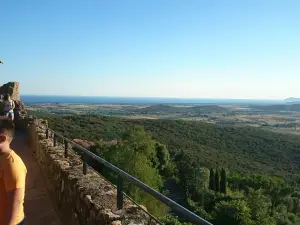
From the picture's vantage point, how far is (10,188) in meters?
2.96

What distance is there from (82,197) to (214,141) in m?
86.0

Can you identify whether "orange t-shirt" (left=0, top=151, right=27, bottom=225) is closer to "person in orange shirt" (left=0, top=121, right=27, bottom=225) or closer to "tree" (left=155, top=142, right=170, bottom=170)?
"person in orange shirt" (left=0, top=121, right=27, bottom=225)

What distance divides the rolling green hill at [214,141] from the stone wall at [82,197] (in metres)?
46.5

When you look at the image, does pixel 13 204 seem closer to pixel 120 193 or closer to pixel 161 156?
pixel 120 193

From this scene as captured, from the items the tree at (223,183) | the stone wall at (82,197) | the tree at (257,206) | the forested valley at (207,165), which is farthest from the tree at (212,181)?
the stone wall at (82,197)

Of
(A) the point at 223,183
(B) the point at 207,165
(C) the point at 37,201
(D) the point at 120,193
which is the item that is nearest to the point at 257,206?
(A) the point at 223,183

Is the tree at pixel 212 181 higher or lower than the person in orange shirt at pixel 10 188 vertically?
lower

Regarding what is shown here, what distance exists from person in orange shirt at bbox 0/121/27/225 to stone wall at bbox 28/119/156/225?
103 cm

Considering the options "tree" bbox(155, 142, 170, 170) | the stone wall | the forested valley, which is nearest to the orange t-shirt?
the stone wall

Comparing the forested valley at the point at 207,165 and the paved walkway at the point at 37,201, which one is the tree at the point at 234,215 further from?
the paved walkway at the point at 37,201

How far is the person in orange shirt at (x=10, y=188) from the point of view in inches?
117

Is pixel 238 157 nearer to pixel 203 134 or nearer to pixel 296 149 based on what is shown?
pixel 203 134

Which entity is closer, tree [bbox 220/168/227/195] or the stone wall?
the stone wall

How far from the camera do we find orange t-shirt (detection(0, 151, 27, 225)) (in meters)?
2.97
